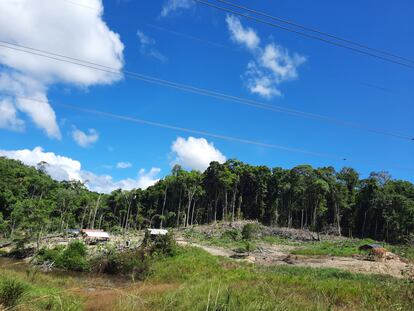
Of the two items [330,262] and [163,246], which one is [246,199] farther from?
[330,262]

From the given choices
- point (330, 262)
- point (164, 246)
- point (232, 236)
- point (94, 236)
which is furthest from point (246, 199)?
point (330, 262)

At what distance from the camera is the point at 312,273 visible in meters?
26.0

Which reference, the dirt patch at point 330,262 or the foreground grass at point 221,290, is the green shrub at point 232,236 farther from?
the foreground grass at point 221,290

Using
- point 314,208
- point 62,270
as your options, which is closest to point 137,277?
point 62,270

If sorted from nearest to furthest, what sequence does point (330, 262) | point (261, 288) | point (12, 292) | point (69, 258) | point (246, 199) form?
1. point (12, 292)
2. point (261, 288)
3. point (330, 262)
4. point (69, 258)
5. point (246, 199)

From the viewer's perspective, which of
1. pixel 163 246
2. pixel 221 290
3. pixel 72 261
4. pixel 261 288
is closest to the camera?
pixel 221 290

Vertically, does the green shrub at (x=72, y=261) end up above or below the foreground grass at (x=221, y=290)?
below

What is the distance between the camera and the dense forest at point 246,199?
7506 cm

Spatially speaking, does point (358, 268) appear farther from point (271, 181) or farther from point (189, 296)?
point (271, 181)

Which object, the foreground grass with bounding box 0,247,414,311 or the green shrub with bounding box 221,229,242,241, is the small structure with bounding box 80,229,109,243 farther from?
the foreground grass with bounding box 0,247,414,311

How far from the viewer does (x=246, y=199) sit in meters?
95.8

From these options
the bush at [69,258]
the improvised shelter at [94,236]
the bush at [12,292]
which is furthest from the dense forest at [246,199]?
the bush at [12,292]

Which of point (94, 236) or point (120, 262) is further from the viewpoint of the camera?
point (94, 236)

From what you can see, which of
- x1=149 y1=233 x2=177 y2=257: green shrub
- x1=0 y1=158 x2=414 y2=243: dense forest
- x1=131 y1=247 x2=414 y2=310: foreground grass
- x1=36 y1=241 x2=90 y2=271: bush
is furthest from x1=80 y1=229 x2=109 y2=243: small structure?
x1=131 y1=247 x2=414 y2=310: foreground grass
